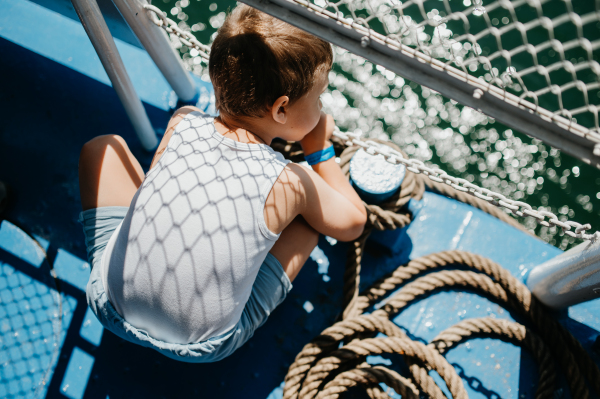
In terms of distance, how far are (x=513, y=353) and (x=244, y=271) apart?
3.26 feet

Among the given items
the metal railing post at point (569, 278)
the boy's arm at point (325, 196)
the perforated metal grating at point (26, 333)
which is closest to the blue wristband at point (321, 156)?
the boy's arm at point (325, 196)

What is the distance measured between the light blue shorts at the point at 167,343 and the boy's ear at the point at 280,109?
37cm

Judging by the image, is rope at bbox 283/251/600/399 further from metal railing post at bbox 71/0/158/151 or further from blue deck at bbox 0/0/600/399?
metal railing post at bbox 71/0/158/151

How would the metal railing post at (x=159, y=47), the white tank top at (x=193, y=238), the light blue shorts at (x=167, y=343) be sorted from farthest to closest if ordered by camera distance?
the metal railing post at (x=159, y=47) → the light blue shorts at (x=167, y=343) → the white tank top at (x=193, y=238)

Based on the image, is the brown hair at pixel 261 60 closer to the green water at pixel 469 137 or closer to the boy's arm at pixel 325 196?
the boy's arm at pixel 325 196

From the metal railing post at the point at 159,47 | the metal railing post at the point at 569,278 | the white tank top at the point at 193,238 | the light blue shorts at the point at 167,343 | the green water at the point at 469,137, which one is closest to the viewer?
the white tank top at the point at 193,238

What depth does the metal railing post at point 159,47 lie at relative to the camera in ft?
3.92

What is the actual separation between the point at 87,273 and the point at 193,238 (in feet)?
2.59

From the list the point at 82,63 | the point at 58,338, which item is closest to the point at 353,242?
the point at 58,338

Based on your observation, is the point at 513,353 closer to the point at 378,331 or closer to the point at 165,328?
the point at 378,331

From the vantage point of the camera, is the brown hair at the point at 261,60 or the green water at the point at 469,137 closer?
the brown hair at the point at 261,60

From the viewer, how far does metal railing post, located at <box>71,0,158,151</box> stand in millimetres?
1077

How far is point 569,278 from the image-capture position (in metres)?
1.17

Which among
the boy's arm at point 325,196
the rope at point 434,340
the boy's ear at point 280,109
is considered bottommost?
the rope at point 434,340
